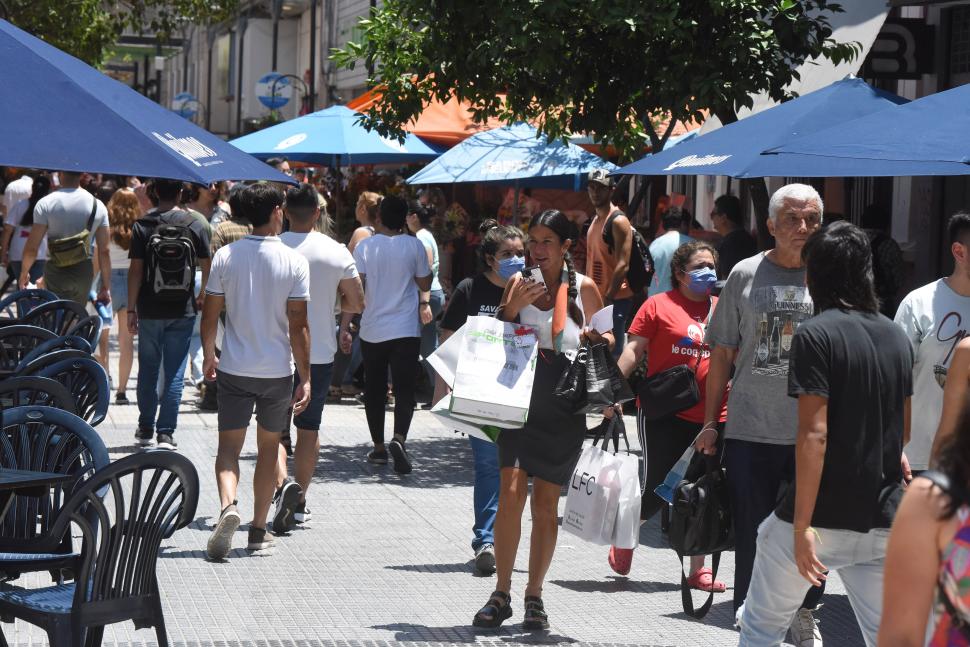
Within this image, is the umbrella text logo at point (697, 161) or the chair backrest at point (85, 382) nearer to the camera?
the chair backrest at point (85, 382)

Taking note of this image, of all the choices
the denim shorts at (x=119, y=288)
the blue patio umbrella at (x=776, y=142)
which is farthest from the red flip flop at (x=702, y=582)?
the denim shorts at (x=119, y=288)

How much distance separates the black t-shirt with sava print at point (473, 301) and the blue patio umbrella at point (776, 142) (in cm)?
135

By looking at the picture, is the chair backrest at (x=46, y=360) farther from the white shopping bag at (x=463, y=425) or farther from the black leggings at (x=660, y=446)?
the black leggings at (x=660, y=446)

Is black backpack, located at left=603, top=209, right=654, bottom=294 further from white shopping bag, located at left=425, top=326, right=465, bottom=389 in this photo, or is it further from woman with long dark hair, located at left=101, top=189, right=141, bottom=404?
white shopping bag, located at left=425, top=326, right=465, bottom=389

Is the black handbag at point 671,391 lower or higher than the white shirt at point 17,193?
lower

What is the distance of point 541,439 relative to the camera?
6344 mm

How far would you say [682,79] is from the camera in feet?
32.0

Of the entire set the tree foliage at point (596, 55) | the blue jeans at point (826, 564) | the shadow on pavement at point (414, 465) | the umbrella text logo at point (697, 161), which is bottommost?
the shadow on pavement at point (414, 465)

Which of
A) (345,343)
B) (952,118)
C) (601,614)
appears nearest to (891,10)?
(345,343)

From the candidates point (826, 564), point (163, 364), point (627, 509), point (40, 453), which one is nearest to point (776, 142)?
point (627, 509)

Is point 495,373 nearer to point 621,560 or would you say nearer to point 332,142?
point 621,560

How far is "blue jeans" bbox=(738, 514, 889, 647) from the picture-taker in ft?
15.0

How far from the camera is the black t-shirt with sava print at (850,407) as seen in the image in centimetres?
457

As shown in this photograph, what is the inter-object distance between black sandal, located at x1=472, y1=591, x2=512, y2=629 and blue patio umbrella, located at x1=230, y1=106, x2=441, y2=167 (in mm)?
8685
